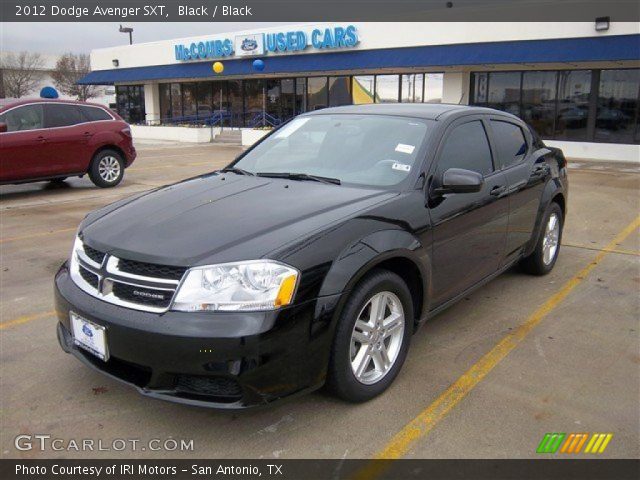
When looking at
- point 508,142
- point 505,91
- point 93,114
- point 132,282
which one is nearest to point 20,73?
point 505,91

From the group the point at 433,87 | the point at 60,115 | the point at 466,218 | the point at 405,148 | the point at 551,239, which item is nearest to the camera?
the point at 405,148

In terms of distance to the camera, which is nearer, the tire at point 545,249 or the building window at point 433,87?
the tire at point 545,249

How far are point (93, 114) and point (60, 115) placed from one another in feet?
2.42

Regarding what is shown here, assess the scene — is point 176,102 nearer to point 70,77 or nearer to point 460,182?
point 460,182

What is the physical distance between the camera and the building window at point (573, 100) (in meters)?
18.6

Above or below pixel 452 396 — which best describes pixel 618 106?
above

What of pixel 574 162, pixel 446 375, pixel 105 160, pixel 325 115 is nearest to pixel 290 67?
pixel 574 162

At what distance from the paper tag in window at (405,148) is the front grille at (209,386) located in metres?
1.99

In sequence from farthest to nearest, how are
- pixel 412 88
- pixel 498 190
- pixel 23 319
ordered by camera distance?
pixel 412 88 < pixel 23 319 < pixel 498 190

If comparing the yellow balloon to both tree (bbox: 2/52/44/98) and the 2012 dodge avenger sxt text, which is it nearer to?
the 2012 dodge avenger sxt text

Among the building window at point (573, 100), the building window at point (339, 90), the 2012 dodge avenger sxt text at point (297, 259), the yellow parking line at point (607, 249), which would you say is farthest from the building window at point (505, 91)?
the 2012 dodge avenger sxt text at point (297, 259)

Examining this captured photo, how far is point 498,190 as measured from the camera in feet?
14.6
